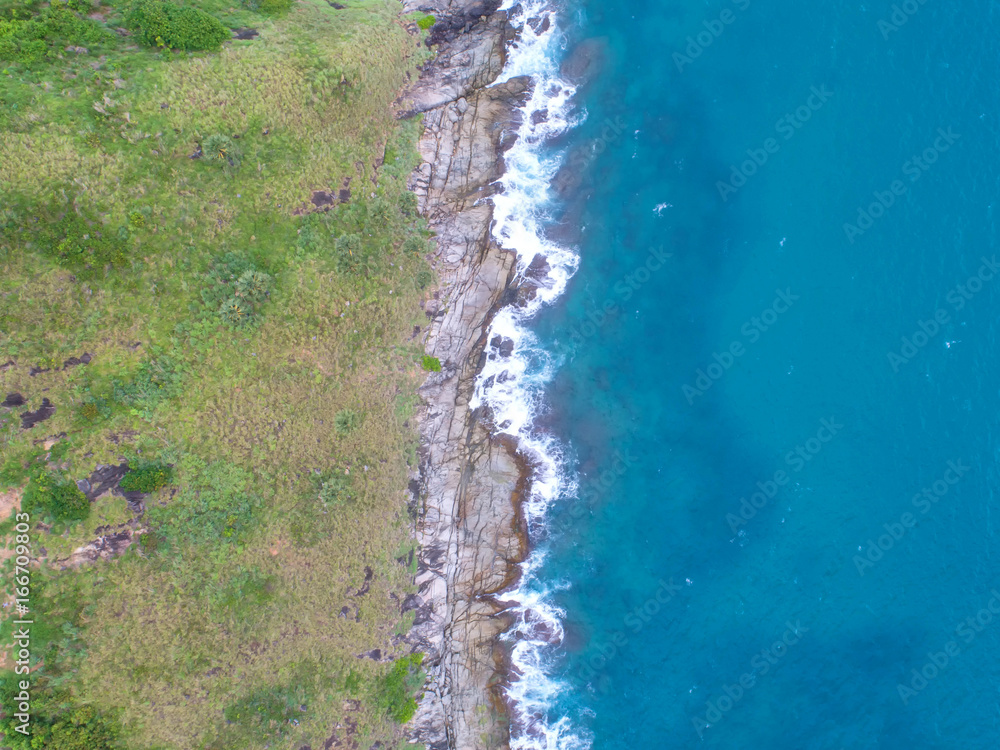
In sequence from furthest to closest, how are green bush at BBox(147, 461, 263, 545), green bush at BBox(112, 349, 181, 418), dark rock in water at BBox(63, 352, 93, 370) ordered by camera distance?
green bush at BBox(147, 461, 263, 545) < green bush at BBox(112, 349, 181, 418) < dark rock in water at BBox(63, 352, 93, 370)

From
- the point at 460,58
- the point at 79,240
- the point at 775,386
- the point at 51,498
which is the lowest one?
the point at 51,498

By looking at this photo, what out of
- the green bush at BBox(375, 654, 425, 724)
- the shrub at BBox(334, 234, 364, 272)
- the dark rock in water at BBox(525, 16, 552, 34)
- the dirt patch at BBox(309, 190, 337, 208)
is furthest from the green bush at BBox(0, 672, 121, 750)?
the dark rock in water at BBox(525, 16, 552, 34)

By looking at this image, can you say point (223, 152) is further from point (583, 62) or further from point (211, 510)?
point (583, 62)

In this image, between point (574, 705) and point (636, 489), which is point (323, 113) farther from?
point (574, 705)

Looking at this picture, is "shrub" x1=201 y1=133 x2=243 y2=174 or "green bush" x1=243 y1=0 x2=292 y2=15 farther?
"green bush" x1=243 y1=0 x2=292 y2=15

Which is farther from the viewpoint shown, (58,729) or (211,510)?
(211,510)

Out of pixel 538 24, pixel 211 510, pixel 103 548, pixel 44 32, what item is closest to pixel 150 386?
pixel 211 510

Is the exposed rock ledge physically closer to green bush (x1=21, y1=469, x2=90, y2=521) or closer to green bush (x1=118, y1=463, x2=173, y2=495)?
green bush (x1=118, y1=463, x2=173, y2=495)

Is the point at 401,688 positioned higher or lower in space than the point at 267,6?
lower
